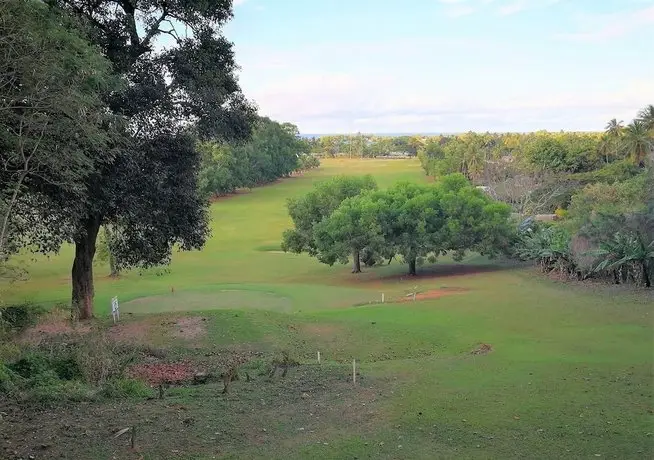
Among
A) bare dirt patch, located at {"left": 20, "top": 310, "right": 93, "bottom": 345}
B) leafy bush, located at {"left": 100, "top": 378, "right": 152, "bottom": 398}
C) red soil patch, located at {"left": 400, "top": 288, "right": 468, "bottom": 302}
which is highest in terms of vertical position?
leafy bush, located at {"left": 100, "top": 378, "right": 152, "bottom": 398}

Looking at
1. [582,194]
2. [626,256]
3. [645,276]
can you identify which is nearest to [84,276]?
[626,256]

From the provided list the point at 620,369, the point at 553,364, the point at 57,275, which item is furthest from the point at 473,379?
the point at 57,275

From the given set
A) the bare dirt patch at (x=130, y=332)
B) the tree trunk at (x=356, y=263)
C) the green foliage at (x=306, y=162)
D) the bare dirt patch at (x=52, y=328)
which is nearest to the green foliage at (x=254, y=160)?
the green foliage at (x=306, y=162)

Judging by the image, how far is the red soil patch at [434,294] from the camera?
26.7 meters

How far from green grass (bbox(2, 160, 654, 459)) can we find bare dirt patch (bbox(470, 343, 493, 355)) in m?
0.22

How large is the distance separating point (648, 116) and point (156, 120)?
60.6 m

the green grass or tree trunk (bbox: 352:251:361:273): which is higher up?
the green grass

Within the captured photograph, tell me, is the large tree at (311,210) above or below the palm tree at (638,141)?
below

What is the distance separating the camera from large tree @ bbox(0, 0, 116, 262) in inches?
415

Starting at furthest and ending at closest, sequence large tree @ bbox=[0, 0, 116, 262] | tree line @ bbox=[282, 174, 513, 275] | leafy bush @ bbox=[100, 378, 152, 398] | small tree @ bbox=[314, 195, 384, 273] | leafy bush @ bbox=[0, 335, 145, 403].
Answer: tree line @ bbox=[282, 174, 513, 275] < small tree @ bbox=[314, 195, 384, 273] < leafy bush @ bbox=[100, 378, 152, 398] < leafy bush @ bbox=[0, 335, 145, 403] < large tree @ bbox=[0, 0, 116, 262]

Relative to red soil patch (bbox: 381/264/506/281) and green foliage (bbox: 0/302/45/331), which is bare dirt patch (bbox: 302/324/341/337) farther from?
red soil patch (bbox: 381/264/506/281)

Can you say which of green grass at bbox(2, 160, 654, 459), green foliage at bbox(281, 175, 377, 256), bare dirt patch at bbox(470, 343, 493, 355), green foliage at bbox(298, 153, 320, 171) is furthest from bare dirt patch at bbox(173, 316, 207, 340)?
green foliage at bbox(298, 153, 320, 171)

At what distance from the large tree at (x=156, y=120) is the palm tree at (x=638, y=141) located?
54879 millimetres

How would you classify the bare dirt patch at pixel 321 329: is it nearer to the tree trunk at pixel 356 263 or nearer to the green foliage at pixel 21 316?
the green foliage at pixel 21 316
